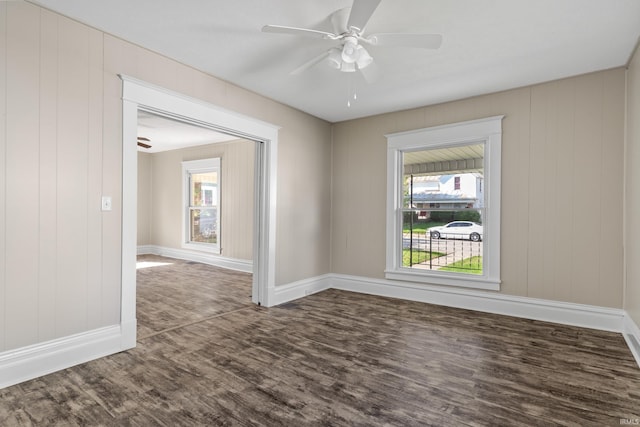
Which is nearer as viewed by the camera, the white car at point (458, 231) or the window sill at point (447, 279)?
the window sill at point (447, 279)

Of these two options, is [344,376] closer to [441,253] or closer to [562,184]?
[441,253]

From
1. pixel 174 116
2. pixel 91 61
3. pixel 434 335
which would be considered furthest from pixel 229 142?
pixel 434 335

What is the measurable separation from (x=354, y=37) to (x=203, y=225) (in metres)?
6.26

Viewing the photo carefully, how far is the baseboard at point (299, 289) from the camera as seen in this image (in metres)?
4.39

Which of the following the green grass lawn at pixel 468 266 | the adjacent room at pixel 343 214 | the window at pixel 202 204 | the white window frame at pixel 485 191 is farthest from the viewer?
the window at pixel 202 204

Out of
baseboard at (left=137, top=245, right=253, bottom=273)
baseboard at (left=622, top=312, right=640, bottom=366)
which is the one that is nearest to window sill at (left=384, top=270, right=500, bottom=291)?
baseboard at (left=622, top=312, right=640, bottom=366)

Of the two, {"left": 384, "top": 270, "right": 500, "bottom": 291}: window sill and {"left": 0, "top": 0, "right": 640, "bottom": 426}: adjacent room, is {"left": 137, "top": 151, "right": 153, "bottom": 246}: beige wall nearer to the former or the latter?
{"left": 0, "top": 0, "right": 640, "bottom": 426}: adjacent room

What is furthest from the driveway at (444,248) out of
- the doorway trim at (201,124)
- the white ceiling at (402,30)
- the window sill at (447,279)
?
the doorway trim at (201,124)

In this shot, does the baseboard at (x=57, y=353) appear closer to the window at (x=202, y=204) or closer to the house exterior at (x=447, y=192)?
the house exterior at (x=447, y=192)

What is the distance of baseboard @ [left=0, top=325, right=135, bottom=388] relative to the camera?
226cm

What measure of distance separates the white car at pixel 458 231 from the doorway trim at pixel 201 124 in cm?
224

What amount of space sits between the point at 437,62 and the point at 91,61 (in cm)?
305

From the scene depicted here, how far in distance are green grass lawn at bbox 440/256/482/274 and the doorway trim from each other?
2.40 meters

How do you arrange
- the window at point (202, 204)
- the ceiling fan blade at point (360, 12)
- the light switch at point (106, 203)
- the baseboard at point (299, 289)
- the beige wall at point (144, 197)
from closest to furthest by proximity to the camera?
the ceiling fan blade at point (360, 12) < the light switch at point (106, 203) < the baseboard at point (299, 289) < the window at point (202, 204) < the beige wall at point (144, 197)
